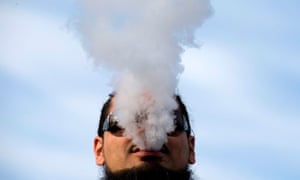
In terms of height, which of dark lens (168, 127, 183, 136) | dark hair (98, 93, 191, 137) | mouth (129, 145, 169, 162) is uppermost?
dark hair (98, 93, 191, 137)

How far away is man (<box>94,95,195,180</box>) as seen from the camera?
1047cm

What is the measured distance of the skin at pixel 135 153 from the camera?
10.5 metres

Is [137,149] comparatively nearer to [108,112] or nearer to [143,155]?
[143,155]

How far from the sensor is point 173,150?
10703 mm

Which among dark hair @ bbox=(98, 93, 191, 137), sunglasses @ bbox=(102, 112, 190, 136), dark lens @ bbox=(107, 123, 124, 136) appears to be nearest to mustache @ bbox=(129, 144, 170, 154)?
sunglasses @ bbox=(102, 112, 190, 136)

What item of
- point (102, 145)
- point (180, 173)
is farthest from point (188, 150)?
point (102, 145)

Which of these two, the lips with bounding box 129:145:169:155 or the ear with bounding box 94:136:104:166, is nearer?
the lips with bounding box 129:145:169:155

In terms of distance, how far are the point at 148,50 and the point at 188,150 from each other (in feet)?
5.06

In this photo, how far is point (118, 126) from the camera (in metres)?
10.9

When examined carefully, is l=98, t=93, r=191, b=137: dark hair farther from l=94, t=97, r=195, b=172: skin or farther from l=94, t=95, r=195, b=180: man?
l=94, t=97, r=195, b=172: skin

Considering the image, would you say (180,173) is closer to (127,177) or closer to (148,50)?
(127,177)

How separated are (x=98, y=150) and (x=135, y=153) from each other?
1138 millimetres

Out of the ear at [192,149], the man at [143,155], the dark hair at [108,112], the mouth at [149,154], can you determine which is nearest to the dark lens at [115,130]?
the man at [143,155]

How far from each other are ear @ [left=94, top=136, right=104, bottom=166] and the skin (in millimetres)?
208
